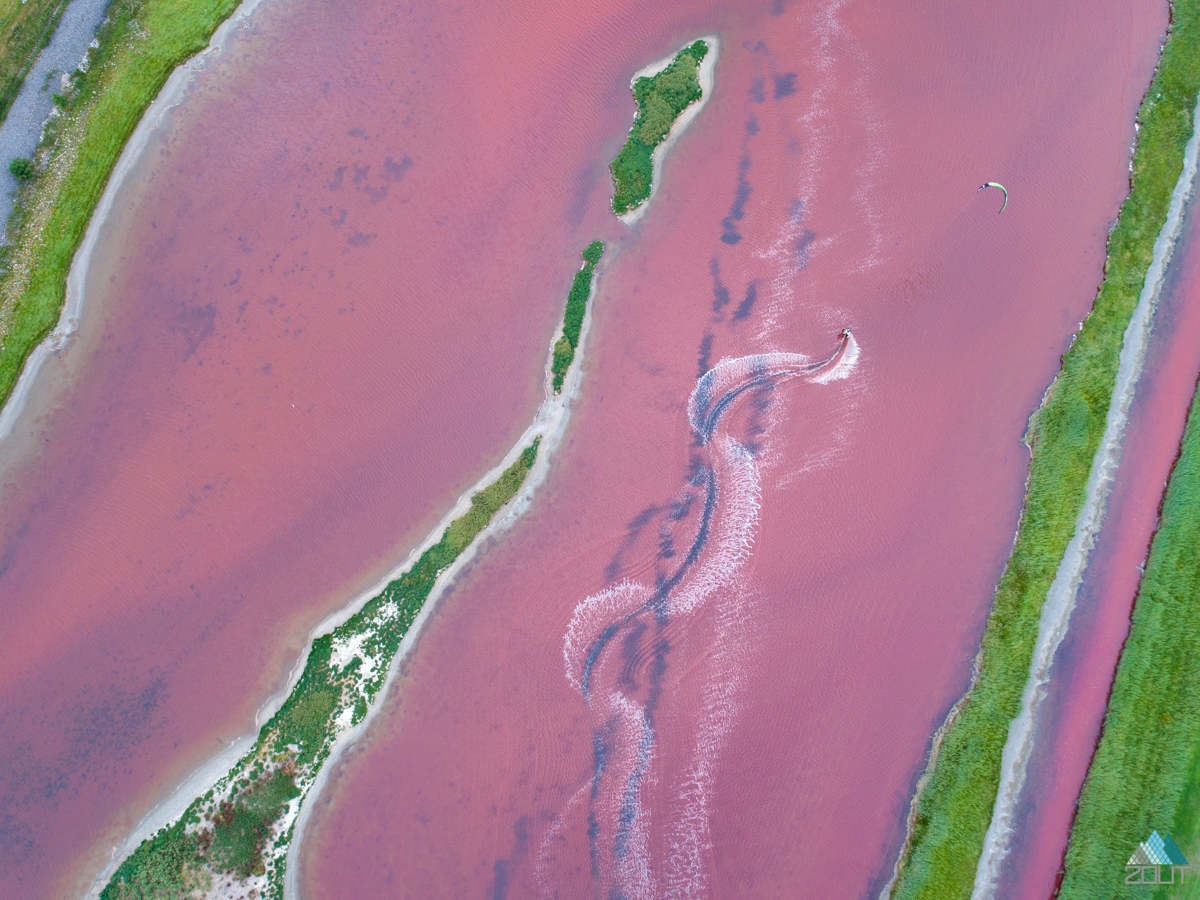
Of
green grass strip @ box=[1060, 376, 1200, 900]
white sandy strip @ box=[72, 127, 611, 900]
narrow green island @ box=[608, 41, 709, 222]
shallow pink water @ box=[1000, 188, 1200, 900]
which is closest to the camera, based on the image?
green grass strip @ box=[1060, 376, 1200, 900]

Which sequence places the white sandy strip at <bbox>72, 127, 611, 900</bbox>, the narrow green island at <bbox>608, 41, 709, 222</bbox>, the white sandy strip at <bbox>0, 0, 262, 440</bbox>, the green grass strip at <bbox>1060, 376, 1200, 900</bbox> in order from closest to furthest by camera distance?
the green grass strip at <bbox>1060, 376, 1200, 900</bbox> → the white sandy strip at <bbox>72, 127, 611, 900</bbox> → the white sandy strip at <bbox>0, 0, 262, 440</bbox> → the narrow green island at <bbox>608, 41, 709, 222</bbox>

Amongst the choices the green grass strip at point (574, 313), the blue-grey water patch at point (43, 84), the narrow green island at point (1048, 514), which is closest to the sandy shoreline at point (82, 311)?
the blue-grey water patch at point (43, 84)

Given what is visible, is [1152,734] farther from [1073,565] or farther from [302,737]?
[302,737]

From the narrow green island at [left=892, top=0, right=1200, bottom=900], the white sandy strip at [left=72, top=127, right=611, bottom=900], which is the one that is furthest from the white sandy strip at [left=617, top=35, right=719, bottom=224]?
the narrow green island at [left=892, top=0, right=1200, bottom=900]

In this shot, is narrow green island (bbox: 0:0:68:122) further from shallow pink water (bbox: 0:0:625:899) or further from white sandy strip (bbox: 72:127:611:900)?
white sandy strip (bbox: 72:127:611:900)

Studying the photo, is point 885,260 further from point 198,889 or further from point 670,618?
point 198,889

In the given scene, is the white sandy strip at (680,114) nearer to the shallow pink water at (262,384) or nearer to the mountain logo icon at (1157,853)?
the shallow pink water at (262,384)

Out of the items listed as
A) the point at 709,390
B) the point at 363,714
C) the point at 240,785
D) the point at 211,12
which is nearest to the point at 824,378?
the point at 709,390
